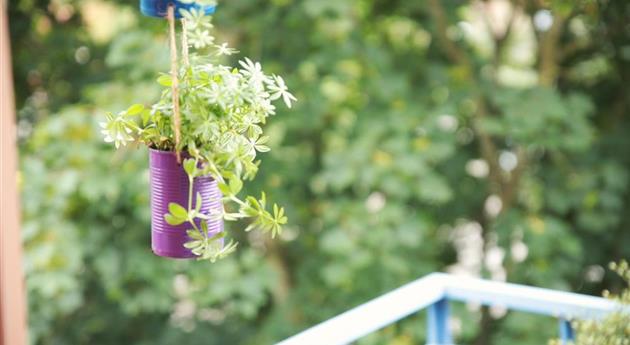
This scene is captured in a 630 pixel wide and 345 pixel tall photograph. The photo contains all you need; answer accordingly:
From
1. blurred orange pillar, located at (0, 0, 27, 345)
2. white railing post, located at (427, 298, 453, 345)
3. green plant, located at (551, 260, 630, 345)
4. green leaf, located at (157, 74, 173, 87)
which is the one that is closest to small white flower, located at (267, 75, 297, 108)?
green leaf, located at (157, 74, 173, 87)

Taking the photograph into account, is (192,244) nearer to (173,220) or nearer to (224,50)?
(173,220)

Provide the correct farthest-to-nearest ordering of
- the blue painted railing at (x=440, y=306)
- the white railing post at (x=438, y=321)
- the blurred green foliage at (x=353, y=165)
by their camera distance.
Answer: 1. the blurred green foliage at (x=353, y=165)
2. the white railing post at (x=438, y=321)
3. the blue painted railing at (x=440, y=306)

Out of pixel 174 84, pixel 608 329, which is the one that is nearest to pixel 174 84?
pixel 174 84

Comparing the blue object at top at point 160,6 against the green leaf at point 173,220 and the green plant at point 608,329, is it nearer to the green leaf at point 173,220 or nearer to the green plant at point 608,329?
the green leaf at point 173,220

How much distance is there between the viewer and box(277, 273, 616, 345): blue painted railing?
1874 millimetres

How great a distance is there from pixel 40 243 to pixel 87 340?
863mm

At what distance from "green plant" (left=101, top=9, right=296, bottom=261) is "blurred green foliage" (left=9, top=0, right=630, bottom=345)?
175 cm

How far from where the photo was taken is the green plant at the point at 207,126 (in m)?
1.40

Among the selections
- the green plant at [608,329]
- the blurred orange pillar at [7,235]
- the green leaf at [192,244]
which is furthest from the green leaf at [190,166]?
the green plant at [608,329]

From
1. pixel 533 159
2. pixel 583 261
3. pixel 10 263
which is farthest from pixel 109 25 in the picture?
pixel 10 263

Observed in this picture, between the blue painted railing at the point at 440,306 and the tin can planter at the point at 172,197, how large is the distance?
0.43 metres

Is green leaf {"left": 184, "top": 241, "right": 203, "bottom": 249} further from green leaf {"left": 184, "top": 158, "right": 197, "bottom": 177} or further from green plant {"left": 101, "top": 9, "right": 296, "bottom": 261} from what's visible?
green leaf {"left": 184, "top": 158, "right": 197, "bottom": 177}

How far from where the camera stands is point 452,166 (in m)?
3.95

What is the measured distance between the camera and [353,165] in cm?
341
